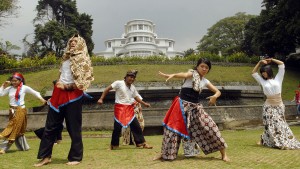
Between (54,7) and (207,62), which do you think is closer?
(207,62)

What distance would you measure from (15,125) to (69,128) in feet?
7.86

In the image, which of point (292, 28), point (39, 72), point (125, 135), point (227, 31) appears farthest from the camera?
point (227, 31)

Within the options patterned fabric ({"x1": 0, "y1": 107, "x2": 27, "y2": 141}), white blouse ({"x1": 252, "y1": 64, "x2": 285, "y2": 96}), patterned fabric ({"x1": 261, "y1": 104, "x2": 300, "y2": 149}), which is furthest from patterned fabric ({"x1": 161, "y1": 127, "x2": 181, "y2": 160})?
patterned fabric ({"x1": 0, "y1": 107, "x2": 27, "y2": 141})

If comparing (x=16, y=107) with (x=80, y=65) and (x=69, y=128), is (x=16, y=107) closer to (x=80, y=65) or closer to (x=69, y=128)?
(x=69, y=128)

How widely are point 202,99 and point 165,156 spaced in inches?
616

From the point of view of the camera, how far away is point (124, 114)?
25.4 ft

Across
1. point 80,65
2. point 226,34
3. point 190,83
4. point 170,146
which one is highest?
point 226,34

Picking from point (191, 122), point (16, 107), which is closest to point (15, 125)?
point (16, 107)

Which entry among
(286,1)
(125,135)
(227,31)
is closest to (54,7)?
(227,31)

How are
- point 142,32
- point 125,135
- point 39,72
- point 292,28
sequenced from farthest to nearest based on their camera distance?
point 142,32 < point 39,72 < point 292,28 < point 125,135

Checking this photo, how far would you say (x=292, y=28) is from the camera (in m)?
25.4

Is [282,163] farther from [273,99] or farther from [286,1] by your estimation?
[286,1]

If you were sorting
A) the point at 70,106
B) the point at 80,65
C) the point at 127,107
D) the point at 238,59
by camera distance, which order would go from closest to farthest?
the point at 70,106, the point at 80,65, the point at 127,107, the point at 238,59

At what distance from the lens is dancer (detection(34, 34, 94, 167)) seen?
212 inches
